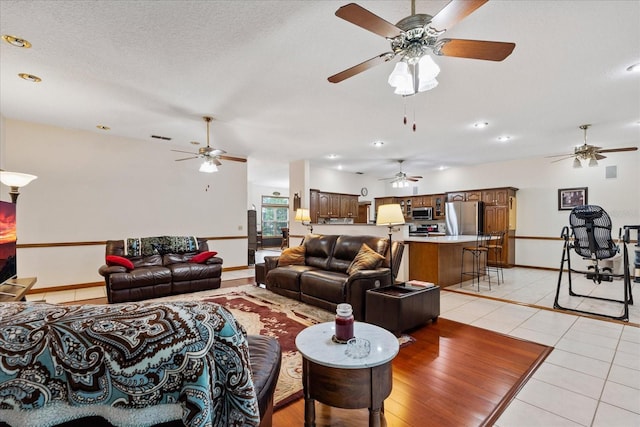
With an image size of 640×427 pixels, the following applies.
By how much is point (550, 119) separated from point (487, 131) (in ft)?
2.92

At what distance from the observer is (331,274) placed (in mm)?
4043

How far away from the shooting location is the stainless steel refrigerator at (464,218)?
24.8 ft

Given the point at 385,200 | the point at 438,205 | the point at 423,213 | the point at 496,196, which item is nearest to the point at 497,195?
the point at 496,196

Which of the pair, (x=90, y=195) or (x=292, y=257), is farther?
(x=90, y=195)

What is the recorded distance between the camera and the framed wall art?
664 centimetres

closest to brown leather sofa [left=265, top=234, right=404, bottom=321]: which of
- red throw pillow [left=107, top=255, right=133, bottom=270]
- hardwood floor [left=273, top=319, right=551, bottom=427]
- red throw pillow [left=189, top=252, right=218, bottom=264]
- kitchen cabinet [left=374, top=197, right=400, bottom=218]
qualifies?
hardwood floor [left=273, top=319, right=551, bottom=427]

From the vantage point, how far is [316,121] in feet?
15.3

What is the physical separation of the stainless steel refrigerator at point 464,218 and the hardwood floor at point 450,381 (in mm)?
4965

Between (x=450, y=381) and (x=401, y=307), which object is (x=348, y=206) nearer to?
(x=401, y=307)

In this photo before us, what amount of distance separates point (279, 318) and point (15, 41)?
367cm

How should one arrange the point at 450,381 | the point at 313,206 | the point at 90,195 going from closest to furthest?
the point at 450,381 → the point at 90,195 → the point at 313,206

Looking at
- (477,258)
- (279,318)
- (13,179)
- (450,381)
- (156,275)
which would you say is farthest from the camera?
(477,258)

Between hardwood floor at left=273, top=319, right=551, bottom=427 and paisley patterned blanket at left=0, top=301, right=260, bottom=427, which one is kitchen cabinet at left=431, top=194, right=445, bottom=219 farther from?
paisley patterned blanket at left=0, top=301, right=260, bottom=427

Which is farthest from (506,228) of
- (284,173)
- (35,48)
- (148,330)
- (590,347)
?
(35,48)
